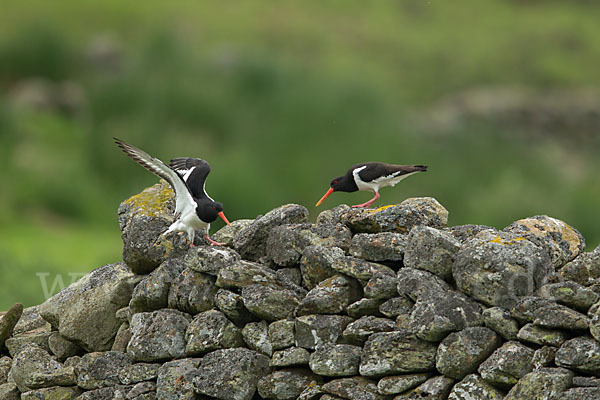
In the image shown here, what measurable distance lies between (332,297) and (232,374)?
1260 mm

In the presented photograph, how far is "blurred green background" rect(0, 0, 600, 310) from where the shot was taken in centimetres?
3903

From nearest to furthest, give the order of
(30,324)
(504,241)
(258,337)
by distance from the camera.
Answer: (504,241) < (258,337) < (30,324)

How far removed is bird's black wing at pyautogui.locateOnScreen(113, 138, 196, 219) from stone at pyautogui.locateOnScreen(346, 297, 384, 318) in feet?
7.54

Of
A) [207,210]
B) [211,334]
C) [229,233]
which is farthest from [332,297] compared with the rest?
[229,233]

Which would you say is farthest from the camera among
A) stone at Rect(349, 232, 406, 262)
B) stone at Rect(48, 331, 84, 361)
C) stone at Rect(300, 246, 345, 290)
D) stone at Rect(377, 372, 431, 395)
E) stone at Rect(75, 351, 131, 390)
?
stone at Rect(48, 331, 84, 361)

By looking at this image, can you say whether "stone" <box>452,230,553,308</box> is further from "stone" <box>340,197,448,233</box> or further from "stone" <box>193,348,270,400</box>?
"stone" <box>193,348,270,400</box>

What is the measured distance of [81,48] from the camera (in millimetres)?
55875

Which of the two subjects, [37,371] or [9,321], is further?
[9,321]

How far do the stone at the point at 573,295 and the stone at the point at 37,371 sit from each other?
5.24 m

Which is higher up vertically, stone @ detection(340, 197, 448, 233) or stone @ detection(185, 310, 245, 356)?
stone @ detection(340, 197, 448, 233)

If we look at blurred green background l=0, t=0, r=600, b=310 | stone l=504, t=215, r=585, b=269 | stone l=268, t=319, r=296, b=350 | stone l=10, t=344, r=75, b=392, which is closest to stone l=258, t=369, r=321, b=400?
stone l=268, t=319, r=296, b=350

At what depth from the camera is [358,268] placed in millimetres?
8594

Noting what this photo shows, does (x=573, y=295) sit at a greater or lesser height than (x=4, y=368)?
lesser

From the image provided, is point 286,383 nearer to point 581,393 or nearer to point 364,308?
point 364,308
